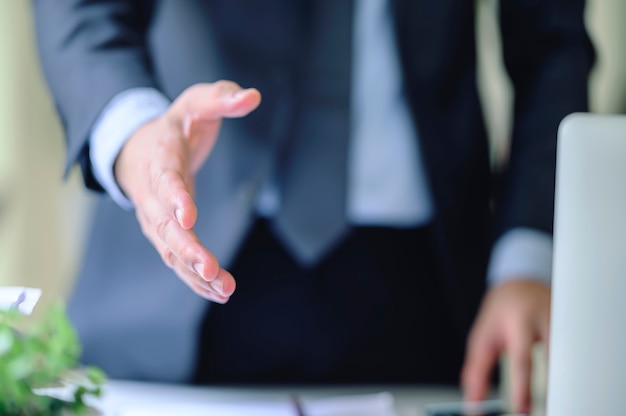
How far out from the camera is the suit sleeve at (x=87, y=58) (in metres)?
0.69

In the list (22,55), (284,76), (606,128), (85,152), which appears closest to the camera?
(606,128)

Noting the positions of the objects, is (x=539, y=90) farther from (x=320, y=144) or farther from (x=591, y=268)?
(x=591, y=268)

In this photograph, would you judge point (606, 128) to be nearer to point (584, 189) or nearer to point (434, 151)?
point (584, 189)

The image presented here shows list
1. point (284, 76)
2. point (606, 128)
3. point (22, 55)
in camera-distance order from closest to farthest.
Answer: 1. point (606, 128)
2. point (284, 76)
3. point (22, 55)

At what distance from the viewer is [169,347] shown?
0.91 m

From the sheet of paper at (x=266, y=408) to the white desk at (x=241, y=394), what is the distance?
0.13ft

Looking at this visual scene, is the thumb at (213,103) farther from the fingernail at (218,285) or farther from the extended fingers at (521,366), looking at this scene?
the extended fingers at (521,366)

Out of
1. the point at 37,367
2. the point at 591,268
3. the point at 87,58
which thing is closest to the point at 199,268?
the point at 37,367

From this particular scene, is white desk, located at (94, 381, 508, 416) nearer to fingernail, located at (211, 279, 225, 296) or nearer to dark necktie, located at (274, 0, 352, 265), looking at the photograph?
dark necktie, located at (274, 0, 352, 265)

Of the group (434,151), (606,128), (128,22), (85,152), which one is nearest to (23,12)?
(128,22)

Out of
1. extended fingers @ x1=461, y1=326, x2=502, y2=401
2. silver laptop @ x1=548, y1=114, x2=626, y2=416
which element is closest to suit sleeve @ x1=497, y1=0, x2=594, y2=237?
extended fingers @ x1=461, y1=326, x2=502, y2=401

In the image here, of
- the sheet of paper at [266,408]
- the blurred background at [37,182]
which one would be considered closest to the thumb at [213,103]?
the sheet of paper at [266,408]

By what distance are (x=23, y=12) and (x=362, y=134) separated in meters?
0.63

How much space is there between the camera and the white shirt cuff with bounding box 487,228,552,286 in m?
0.85
